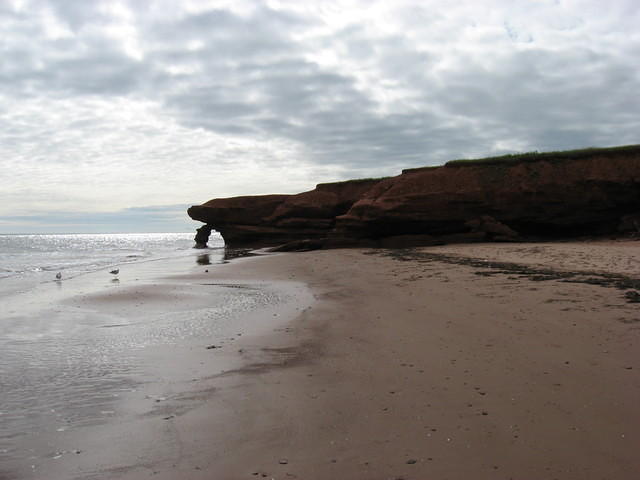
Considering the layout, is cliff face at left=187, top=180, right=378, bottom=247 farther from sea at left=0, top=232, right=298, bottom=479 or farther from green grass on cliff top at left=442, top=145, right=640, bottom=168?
sea at left=0, top=232, right=298, bottom=479

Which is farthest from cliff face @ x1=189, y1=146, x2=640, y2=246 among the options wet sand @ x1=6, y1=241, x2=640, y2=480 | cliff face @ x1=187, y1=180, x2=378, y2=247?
wet sand @ x1=6, y1=241, x2=640, y2=480

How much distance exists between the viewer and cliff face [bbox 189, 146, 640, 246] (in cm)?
2191

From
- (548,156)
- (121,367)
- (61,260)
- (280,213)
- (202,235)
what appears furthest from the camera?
(202,235)

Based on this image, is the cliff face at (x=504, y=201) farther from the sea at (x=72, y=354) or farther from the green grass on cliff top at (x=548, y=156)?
the sea at (x=72, y=354)

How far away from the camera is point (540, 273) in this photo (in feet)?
34.1

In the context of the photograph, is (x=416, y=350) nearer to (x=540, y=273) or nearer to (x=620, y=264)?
(x=540, y=273)

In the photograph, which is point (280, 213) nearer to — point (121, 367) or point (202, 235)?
point (202, 235)

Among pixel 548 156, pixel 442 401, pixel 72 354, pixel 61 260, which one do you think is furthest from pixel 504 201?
pixel 61 260

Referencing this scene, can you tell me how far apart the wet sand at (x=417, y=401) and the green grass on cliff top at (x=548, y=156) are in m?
17.4

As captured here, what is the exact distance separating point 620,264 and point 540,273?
101 inches

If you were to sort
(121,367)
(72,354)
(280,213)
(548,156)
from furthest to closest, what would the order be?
(280,213) < (548,156) < (72,354) < (121,367)

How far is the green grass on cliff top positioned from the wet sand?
17398 mm

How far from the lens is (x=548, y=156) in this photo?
76.0ft

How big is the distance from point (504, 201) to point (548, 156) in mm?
3123
